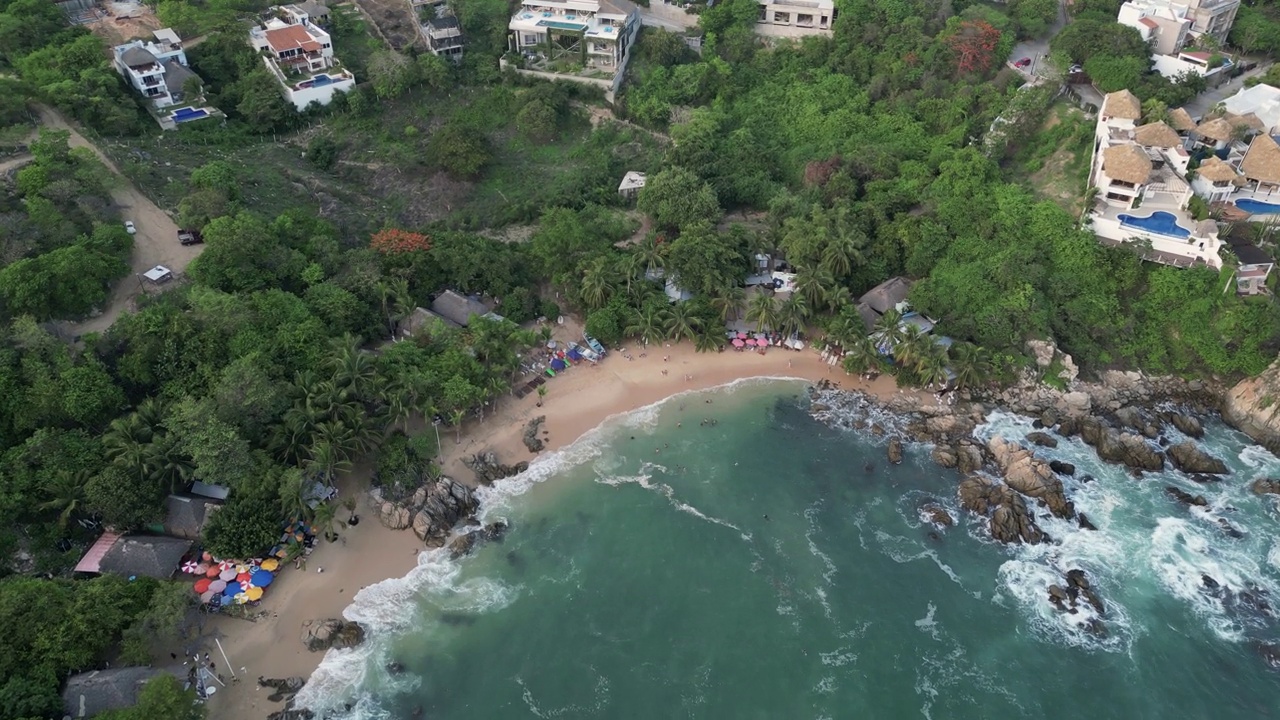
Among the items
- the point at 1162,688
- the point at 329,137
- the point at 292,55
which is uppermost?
the point at 292,55

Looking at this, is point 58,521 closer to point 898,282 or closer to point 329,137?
point 329,137

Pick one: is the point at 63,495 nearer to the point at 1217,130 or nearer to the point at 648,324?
the point at 648,324

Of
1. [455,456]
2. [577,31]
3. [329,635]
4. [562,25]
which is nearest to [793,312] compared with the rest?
[455,456]

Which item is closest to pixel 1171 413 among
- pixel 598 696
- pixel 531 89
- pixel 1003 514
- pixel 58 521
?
pixel 1003 514

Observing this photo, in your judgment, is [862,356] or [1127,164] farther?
[1127,164]

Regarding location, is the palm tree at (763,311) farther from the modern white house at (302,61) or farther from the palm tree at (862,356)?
the modern white house at (302,61)

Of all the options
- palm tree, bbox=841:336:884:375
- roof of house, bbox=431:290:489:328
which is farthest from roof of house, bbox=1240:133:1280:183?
roof of house, bbox=431:290:489:328

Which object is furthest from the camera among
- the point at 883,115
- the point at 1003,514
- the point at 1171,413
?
the point at 883,115
